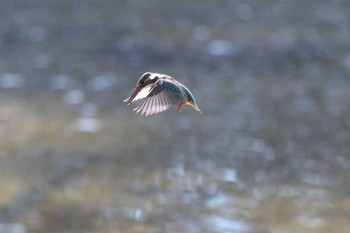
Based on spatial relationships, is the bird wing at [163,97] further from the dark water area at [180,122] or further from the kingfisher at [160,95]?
the dark water area at [180,122]

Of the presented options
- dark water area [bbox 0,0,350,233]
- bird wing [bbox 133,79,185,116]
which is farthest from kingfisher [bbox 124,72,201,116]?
dark water area [bbox 0,0,350,233]

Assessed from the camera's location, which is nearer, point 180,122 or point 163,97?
point 163,97

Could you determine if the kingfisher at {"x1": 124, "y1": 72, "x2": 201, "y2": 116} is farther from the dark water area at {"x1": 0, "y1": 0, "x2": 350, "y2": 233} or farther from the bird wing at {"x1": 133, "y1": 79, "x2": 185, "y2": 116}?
the dark water area at {"x1": 0, "y1": 0, "x2": 350, "y2": 233}

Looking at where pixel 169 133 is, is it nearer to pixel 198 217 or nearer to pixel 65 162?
pixel 65 162

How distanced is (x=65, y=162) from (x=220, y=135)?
1.10 metres

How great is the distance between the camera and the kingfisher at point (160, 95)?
1.73m

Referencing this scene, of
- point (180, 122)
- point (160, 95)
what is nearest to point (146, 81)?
point (160, 95)

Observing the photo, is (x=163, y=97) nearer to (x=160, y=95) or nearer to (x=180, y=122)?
(x=160, y=95)

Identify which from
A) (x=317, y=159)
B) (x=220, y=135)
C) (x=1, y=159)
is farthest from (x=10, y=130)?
(x=317, y=159)

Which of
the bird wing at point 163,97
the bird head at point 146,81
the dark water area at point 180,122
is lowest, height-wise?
the bird wing at point 163,97

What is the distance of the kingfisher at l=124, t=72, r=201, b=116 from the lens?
1.73 m

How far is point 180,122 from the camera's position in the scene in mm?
5484

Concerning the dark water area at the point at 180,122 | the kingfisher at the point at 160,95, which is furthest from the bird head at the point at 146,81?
the dark water area at the point at 180,122

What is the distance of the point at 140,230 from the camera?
4133 mm
